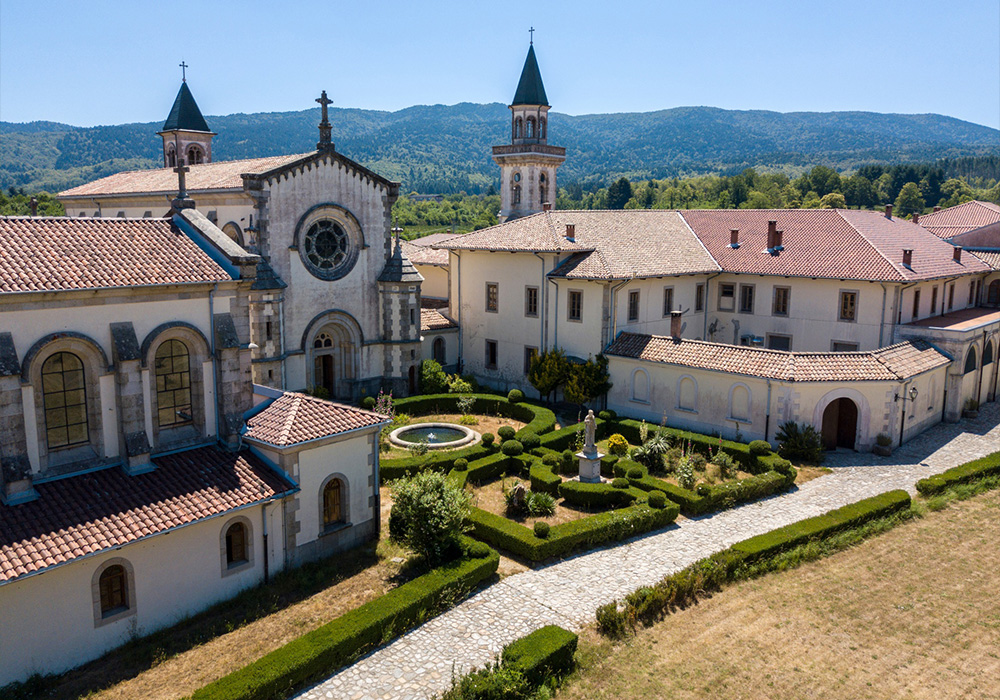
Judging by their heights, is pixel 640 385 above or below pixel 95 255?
below

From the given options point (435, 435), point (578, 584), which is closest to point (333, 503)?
point (578, 584)

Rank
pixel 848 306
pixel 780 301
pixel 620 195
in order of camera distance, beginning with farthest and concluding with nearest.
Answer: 1. pixel 620 195
2. pixel 780 301
3. pixel 848 306

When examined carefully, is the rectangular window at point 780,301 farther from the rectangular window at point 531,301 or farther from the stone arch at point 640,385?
the rectangular window at point 531,301

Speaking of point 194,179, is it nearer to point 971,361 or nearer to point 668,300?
point 668,300

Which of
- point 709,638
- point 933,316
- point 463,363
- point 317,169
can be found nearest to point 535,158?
point 463,363

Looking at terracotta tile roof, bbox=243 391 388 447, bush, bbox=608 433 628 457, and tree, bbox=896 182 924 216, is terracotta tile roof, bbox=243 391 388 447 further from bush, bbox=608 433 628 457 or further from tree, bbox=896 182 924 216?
tree, bbox=896 182 924 216

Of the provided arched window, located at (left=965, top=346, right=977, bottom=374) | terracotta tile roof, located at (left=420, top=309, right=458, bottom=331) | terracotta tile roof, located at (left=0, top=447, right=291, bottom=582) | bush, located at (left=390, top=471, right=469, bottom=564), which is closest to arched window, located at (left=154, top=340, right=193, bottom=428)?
terracotta tile roof, located at (left=0, top=447, right=291, bottom=582)

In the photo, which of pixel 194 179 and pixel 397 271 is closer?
pixel 397 271

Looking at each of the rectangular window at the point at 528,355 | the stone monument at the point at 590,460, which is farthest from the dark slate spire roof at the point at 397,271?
the stone monument at the point at 590,460
